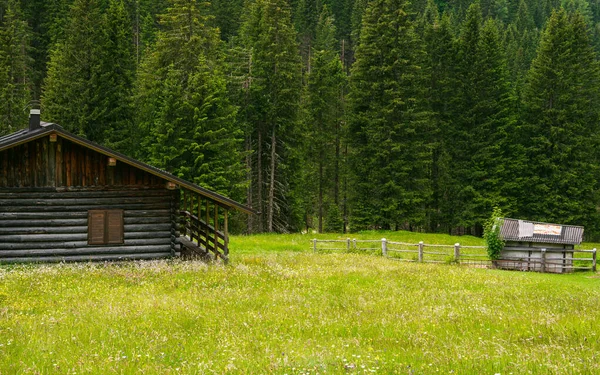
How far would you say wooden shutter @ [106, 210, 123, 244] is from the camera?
22.4 meters

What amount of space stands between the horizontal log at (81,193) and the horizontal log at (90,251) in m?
2.18

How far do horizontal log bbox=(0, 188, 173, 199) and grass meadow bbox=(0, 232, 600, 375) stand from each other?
9.55ft

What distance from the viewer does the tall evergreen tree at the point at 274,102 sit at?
46.9 meters

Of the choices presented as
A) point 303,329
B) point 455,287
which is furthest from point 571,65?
point 303,329

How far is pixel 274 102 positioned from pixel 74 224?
2774cm

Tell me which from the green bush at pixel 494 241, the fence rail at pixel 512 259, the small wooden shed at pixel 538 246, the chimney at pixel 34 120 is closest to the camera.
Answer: the chimney at pixel 34 120

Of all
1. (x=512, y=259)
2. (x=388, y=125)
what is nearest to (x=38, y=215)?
(x=512, y=259)

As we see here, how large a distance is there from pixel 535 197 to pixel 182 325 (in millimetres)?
43696

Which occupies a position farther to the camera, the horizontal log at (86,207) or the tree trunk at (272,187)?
the tree trunk at (272,187)

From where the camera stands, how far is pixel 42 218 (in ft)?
71.1

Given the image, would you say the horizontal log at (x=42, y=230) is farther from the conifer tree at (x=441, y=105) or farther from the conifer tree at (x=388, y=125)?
the conifer tree at (x=441, y=105)

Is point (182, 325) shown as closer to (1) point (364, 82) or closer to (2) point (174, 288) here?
(2) point (174, 288)

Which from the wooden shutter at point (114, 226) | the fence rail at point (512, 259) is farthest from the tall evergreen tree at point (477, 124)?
the wooden shutter at point (114, 226)

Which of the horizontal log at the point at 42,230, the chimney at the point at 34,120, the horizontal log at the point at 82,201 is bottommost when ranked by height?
the horizontal log at the point at 42,230
